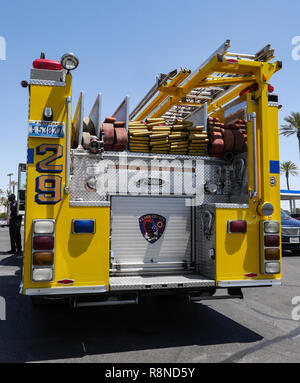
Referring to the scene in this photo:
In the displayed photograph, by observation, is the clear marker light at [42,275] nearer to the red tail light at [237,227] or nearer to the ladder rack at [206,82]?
the red tail light at [237,227]

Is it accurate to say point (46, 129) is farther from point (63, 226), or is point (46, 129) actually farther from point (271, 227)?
point (271, 227)

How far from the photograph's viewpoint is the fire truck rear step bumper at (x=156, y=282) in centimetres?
408

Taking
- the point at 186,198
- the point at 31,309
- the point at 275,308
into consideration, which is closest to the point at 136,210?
the point at 186,198

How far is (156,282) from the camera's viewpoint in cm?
426

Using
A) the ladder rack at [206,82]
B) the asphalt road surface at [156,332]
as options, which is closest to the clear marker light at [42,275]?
the asphalt road surface at [156,332]

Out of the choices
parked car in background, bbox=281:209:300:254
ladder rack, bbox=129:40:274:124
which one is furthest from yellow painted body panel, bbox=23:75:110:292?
parked car in background, bbox=281:209:300:254

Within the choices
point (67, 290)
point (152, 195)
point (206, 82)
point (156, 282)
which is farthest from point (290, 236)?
point (67, 290)

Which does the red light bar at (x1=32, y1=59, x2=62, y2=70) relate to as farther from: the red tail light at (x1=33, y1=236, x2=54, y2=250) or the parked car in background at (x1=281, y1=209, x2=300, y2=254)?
the parked car in background at (x1=281, y1=209, x2=300, y2=254)

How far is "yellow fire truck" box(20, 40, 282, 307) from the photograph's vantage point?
393cm

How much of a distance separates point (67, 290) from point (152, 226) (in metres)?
1.51
